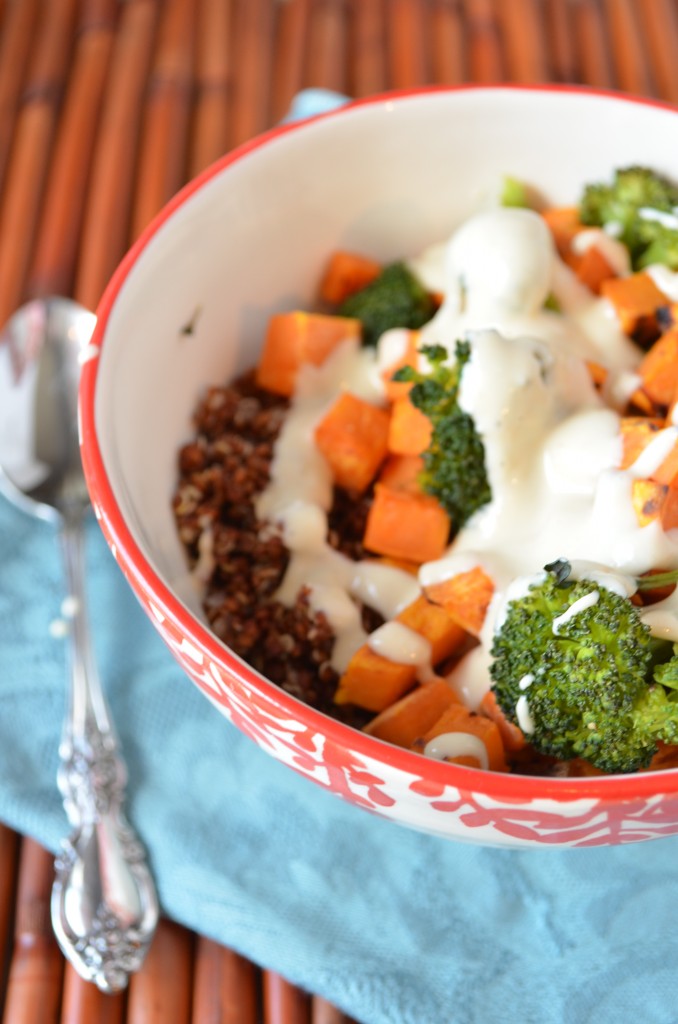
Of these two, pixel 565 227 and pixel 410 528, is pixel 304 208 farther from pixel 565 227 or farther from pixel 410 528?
pixel 410 528

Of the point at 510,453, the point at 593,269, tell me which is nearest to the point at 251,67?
the point at 593,269

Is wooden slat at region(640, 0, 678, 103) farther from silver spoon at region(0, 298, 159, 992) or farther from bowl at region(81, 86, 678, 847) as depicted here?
silver spoon at region(0, 298, 159, 992)

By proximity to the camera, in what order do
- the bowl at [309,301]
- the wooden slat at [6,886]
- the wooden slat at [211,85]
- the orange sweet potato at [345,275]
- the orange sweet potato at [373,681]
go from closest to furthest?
the bowl at [309,301] → the orange sweet potato at [373,681] → the wooden slat at [6,886] → the orange sweet potato at [345,275] → the wooden slat at [211,85]

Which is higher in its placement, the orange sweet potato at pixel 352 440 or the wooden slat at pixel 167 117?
the wooden slat at pixel 167 117

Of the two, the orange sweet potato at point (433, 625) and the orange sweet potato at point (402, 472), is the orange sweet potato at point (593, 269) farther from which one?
the orange sweet potato at point (433, 625)

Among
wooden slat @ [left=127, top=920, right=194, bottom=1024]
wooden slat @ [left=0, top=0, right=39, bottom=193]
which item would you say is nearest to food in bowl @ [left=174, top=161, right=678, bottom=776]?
wooden slat @ [left=127, top=920, right=194, bottom=1024]

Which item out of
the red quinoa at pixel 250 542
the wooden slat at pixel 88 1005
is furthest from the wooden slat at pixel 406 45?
the wooden slat at pixel 88 1005

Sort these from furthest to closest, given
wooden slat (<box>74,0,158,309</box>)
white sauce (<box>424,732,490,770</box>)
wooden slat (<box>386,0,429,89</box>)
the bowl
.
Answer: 1. wooden slat (<box>386,0,429,89</box>)
2. wooden slat (<box>74,0,158,309</box>)
3. white sauce (<box>424,732,490,770</box>)
4. the bowl
